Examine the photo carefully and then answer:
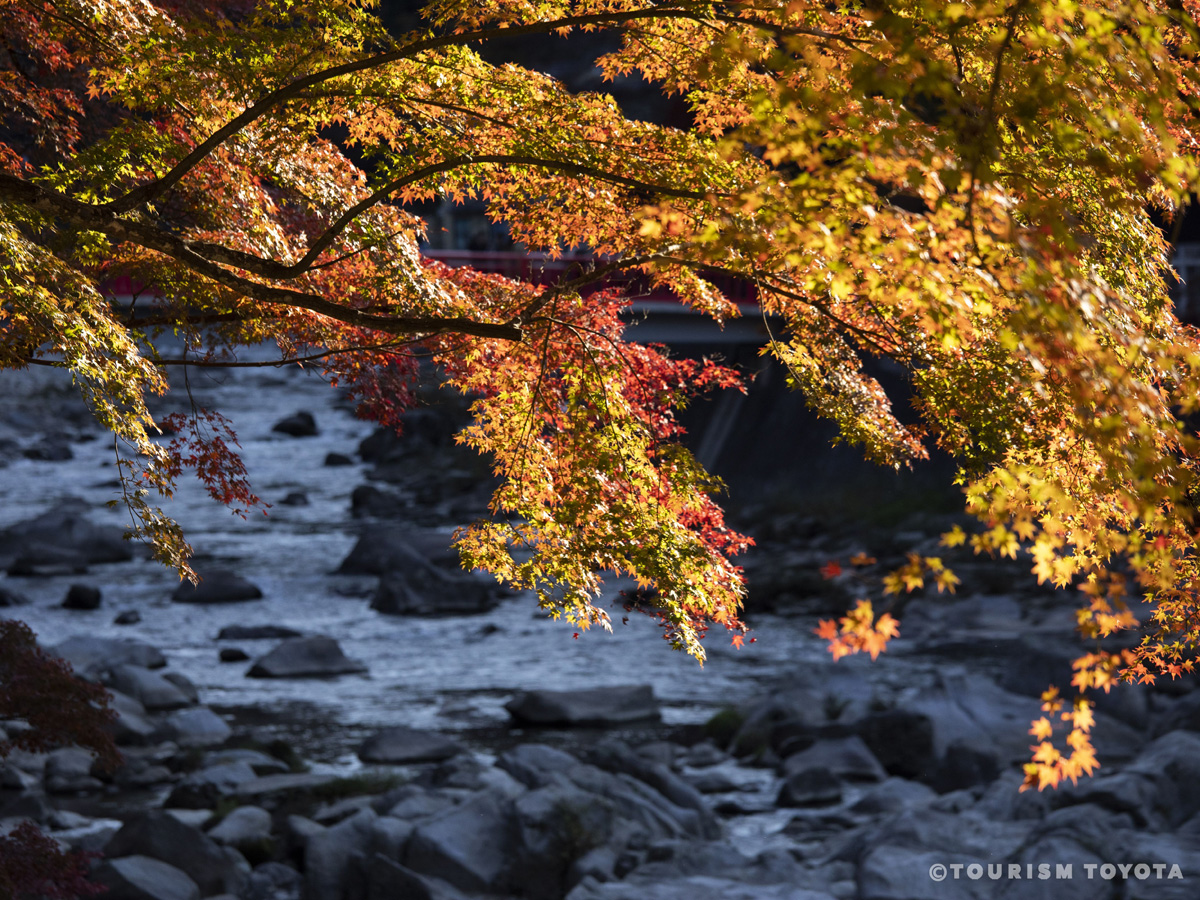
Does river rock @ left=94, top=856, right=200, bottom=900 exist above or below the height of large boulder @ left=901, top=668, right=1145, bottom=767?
below

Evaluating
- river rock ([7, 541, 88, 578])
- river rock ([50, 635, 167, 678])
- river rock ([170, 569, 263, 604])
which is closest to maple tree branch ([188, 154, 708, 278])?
river rock ([50, 635, 167, 678])

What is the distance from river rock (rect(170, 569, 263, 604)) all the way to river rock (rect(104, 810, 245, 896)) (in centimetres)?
1125

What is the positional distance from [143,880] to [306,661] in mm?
8036

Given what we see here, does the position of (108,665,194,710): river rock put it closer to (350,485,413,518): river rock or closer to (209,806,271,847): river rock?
(209,806,271,847): river rock

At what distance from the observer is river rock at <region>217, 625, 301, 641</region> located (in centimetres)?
1853

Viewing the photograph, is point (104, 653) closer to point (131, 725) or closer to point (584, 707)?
point (131, 725)

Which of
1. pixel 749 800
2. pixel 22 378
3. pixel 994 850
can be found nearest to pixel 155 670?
pixel 749 800

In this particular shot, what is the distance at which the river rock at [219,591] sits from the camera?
20.8m

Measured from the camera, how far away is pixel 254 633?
18.6 metres

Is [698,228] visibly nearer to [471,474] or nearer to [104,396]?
[104,396]

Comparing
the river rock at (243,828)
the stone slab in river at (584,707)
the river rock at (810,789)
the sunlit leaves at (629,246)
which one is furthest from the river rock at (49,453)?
the sunlit leaves at (629,246)

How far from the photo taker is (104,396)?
4.67 meters

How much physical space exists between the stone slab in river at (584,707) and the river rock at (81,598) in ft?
31.8

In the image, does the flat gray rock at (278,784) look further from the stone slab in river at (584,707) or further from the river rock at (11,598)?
the river rock at (11,598)
